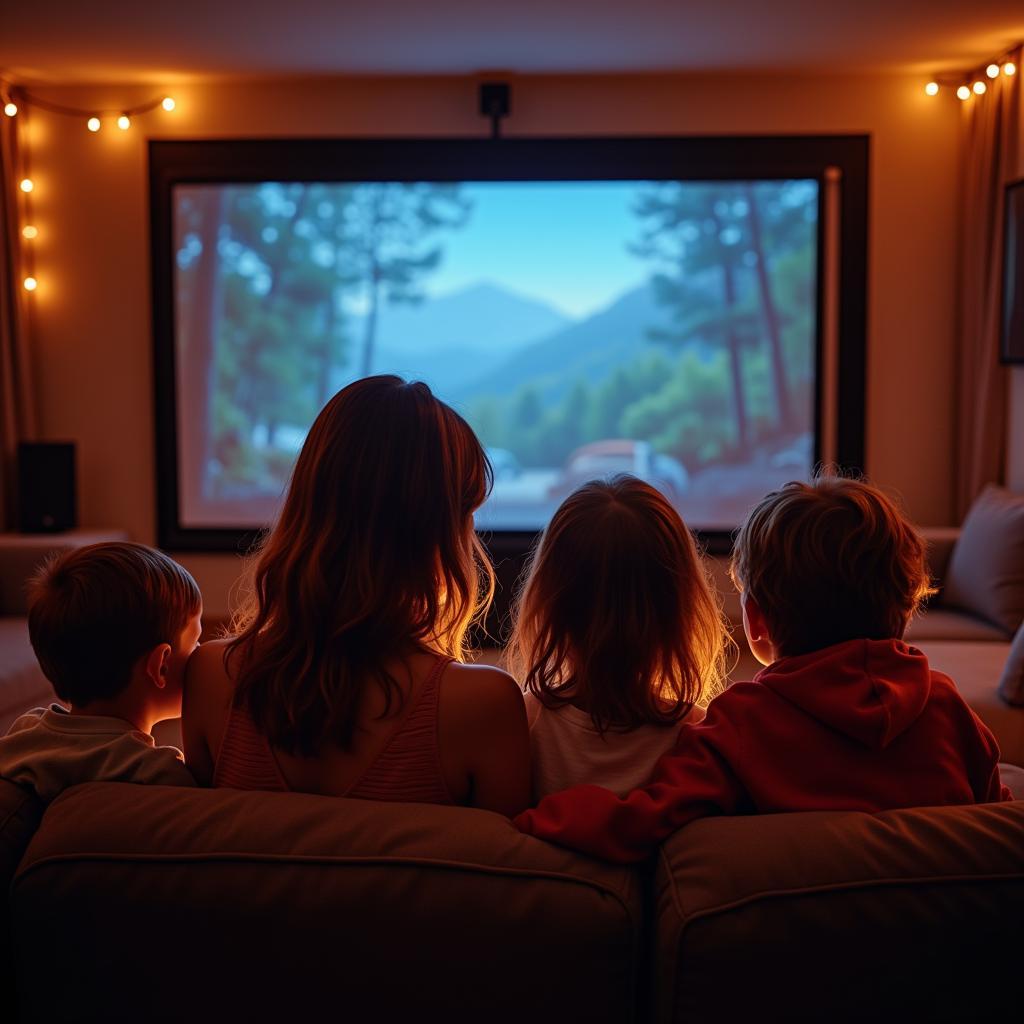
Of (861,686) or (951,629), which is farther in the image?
(951,629)

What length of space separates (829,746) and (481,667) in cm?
41

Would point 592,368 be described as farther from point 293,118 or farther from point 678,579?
→ point 678,579

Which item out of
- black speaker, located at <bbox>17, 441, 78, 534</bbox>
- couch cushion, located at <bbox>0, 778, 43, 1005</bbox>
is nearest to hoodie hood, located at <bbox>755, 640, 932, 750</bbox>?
couch cushion, located at <bbox>0, 778, 43, 1005</bbox>

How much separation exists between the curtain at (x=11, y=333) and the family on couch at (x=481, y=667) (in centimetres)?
416

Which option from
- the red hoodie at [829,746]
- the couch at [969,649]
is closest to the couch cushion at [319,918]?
the red hoodie at [829,746]

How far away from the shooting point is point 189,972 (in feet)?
3.50

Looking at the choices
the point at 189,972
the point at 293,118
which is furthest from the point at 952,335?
the point at 189,972

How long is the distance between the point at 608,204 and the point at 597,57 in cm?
74

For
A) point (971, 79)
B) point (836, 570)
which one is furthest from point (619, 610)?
point (971, 79)

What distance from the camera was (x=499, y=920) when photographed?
1.02 metres

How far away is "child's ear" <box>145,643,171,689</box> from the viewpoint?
1368 mm

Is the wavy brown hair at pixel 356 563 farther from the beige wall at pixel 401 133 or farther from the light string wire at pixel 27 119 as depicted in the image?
the light string wire at pixel 27 119

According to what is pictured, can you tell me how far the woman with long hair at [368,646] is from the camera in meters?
1.24

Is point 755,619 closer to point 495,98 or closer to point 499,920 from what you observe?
point 499,920
